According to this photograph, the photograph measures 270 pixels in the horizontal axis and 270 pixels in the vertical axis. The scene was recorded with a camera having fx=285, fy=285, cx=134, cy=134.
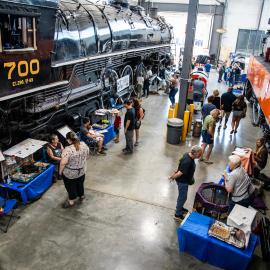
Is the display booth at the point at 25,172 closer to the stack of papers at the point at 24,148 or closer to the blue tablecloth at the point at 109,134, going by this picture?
the stack of papers at the point at 24,148

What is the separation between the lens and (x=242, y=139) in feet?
32.0

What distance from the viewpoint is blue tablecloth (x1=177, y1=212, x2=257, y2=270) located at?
13.5 ft

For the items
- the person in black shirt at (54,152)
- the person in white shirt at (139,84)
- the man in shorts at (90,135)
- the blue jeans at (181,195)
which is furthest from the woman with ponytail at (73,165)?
the person in white shirt at (139,84)

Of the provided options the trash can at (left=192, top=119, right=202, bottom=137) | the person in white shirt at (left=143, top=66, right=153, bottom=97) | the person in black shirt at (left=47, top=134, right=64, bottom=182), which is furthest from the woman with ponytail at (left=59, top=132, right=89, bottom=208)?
the person in white shirt at (left=143, top=66, right=153, bottom=97)

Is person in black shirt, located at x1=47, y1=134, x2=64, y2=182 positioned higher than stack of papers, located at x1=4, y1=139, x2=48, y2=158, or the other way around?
stack of papers, located at x1=4, y1=139, x2=48, y2=158

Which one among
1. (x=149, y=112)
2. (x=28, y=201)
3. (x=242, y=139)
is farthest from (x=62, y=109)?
(x=242, y=139)

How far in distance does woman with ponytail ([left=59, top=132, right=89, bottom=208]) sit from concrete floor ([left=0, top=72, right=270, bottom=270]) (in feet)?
1.19

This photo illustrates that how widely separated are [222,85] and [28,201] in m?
15.9

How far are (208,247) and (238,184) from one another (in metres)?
1.16

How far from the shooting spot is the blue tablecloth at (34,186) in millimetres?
5387

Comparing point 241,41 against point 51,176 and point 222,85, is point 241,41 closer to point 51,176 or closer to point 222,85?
point 222,85

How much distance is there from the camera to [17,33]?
16.0 ft

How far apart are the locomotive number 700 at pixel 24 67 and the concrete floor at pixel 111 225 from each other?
2461 mm

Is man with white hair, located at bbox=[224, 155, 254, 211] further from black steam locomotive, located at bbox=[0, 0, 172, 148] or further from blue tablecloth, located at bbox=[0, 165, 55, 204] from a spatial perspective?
black steam locomotive, located at bbox=[0, 0, 172, 148]
